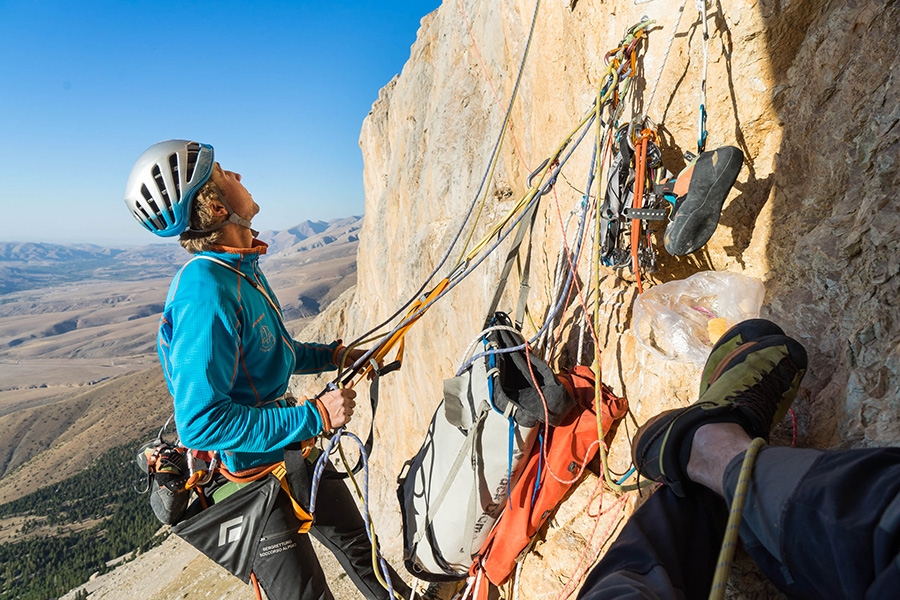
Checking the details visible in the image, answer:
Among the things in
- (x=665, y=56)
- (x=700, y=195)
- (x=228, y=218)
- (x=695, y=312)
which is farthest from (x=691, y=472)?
(x=228, y=218)

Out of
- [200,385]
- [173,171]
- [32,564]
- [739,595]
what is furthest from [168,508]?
[32,564]

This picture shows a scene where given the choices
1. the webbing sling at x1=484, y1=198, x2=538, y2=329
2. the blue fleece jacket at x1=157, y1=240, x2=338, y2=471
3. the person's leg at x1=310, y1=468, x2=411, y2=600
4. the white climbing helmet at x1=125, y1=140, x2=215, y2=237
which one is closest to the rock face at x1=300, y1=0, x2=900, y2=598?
the webbing sling at x1=484, y1=198, x2=538, y2=329

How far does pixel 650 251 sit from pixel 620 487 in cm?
133

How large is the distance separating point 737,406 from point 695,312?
0.89m

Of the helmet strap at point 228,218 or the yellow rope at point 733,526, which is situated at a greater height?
the helmet strap at point 228,218

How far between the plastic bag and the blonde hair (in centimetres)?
243

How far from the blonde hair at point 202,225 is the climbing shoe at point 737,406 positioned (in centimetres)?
238

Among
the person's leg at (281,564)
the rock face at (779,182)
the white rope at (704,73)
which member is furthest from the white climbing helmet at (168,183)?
the white rope at (704,73)

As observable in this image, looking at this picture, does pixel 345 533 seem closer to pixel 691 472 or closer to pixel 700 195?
pixel 691 472

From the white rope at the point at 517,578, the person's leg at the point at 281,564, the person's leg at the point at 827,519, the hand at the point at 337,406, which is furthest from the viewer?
the white rope at the point at 517,578

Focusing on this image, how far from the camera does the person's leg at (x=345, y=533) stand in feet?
9.24

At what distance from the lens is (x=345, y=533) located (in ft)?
9.42

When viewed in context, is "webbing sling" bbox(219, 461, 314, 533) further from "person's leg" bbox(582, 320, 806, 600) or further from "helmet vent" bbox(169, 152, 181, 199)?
"person's leg" bbox(582, 320, 806, 600)

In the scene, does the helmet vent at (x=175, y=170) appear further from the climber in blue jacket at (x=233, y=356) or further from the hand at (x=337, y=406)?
the hand at (x=337, y=406)
